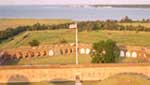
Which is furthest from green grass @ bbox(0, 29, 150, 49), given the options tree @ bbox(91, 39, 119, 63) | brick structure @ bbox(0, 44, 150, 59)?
tree @ bbox(91, 39, 119, 63)

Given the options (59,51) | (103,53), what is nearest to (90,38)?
(59,51)

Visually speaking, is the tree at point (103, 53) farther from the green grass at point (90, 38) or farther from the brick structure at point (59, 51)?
the green grass at point (90, 38)

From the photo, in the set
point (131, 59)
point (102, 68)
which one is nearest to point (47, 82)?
point (102, 68)

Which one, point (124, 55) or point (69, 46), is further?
point (69, 46)

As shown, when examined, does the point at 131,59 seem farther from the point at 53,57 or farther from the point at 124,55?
the point at 53,57

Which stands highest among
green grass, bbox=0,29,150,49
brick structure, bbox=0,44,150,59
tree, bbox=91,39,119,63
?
tree, bbox=91,39,119,63

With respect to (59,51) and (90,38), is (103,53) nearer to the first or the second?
(59,51)

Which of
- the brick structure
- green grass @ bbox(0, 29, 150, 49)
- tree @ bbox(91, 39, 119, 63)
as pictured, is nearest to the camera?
tree @ bbox(91, 39, 119, 63)

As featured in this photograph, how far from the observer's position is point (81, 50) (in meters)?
30.0

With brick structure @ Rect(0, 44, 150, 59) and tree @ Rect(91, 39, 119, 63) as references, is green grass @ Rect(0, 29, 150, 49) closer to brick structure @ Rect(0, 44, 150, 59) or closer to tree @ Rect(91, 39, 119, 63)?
brick structure @ Rect(0, 44, 150, 59)

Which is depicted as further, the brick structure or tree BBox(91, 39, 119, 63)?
the brick structure

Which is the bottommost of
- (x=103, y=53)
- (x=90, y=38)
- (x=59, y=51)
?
(x=90, y=38)

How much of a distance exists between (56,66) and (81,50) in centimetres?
1165

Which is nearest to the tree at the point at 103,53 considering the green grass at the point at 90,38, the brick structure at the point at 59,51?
the brick structure at the point at 59,51
